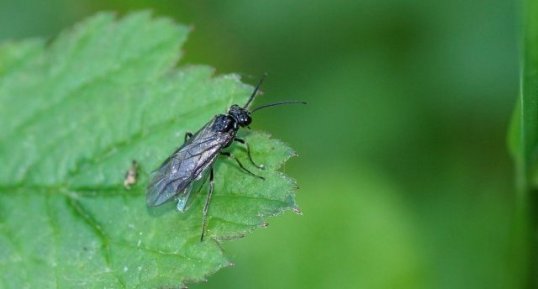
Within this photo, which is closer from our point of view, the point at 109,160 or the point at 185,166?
the point at 185,166

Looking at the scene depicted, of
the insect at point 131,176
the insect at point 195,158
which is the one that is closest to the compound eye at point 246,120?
the insect at point 195,158

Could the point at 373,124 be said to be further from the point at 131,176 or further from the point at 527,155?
the point at 131,176

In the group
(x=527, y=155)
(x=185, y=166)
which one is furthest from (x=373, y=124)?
(x=185, y=166)

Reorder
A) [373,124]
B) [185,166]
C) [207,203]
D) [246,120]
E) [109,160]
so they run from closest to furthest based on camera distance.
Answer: [207,203] < [185,166] < [246,120] < [109,160] < [373,124]

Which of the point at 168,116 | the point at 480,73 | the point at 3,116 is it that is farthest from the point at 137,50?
the point at 480,73

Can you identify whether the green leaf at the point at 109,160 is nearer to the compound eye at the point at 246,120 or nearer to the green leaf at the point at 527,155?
the compound eye at the point at 246,120

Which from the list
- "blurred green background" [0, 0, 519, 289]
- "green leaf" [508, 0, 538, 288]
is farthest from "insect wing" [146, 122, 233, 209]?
"green leaf" [508, 0, 538, 288]

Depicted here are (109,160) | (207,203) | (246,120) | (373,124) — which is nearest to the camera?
(207,203)

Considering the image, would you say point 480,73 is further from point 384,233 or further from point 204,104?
point 204,104
